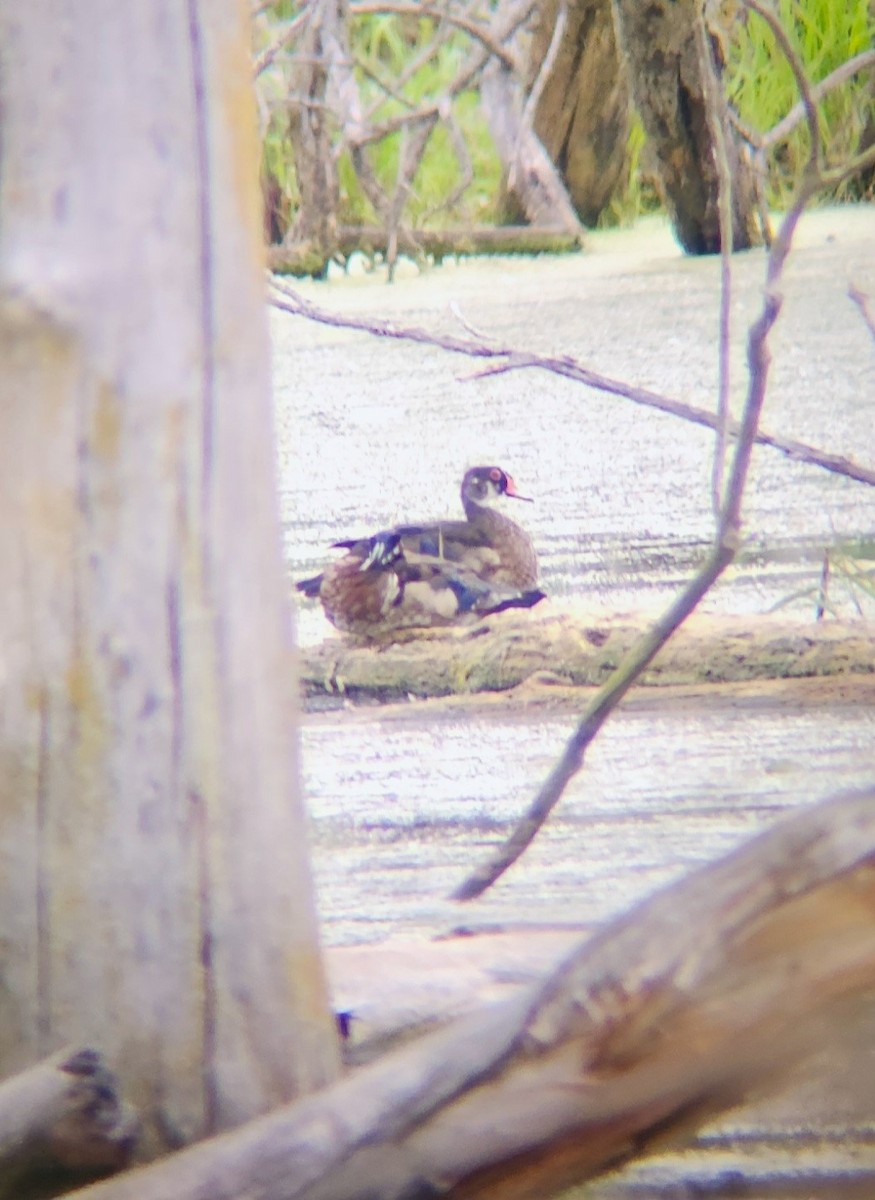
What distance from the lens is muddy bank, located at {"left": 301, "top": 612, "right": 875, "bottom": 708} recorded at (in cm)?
215

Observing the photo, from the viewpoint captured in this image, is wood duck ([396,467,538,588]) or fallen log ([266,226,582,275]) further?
fallen log ([266,226,582,275])

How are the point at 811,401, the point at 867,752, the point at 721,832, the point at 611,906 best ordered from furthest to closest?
1. the point at 811,401
2. the point at 867,752
3. the point at 721,832
4. the point at 611,906

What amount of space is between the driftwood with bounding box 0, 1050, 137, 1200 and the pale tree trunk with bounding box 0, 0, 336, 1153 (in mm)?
15

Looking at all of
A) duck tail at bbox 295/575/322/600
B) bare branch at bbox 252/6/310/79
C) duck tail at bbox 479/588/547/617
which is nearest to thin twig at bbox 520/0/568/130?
bare branch at bbox 252/6/310/79

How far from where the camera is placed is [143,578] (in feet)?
3.10

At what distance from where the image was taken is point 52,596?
0.94 metres

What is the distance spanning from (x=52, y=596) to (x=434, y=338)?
1046 millimetres

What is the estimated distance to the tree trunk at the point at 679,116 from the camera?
3055 millimetres

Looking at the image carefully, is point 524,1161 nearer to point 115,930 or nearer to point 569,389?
point 115,930

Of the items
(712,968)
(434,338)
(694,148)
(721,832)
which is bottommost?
(721,832)

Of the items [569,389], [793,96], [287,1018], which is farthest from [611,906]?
[793,96]

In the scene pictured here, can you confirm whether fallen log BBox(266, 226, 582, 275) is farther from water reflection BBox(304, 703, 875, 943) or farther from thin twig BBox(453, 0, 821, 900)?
thin twig BBox(453, 0, 821, 900)

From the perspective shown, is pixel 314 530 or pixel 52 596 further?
pixel 314 530

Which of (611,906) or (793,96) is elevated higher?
(793,96)
